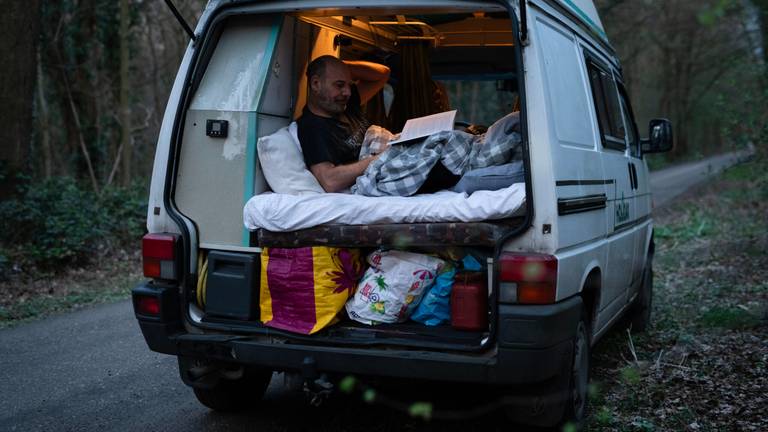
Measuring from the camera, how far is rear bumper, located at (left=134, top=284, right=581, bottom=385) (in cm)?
338

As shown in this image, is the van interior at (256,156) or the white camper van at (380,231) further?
the van interior at (256,156)

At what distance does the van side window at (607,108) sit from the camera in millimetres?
4838

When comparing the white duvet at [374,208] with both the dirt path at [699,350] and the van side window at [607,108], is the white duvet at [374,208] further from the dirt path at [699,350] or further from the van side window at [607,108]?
the van side window at [607,108]

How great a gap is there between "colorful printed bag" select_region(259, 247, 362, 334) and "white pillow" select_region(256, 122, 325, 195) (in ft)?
1.42

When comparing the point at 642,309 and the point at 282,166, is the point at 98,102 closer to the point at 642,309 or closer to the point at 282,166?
the point at 642,309

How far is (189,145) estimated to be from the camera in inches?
165

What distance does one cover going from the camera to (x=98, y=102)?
17.5 m

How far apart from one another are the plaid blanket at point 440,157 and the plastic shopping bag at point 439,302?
564 millimetres

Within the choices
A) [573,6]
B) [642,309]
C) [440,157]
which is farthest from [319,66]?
[642,309]

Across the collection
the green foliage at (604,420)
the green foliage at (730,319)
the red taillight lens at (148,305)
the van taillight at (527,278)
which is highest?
the van taillight at (527,278)

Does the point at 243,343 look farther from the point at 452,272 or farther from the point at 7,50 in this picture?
the point at 7,50

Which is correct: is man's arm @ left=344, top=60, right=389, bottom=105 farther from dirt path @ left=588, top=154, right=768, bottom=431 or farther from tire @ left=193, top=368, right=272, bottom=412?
dirt path @ left=588, top=154, right=768, bottom=431

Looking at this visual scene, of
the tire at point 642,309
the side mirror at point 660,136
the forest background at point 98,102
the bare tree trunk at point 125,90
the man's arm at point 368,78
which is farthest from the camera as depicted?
the bare tree trunk at point 125,90

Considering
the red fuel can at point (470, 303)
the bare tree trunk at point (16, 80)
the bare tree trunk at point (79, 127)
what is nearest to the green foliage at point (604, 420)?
the red fuel can at point (470, 303)
